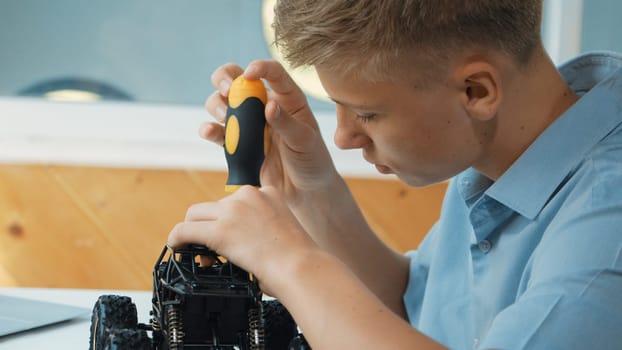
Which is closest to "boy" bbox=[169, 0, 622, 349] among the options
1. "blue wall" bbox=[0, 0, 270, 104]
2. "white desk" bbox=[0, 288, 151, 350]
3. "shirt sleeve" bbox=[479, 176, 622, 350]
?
"shirt sleeve" bbox=[479, 176, 622, 350]

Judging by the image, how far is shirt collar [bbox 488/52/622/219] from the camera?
73 cm

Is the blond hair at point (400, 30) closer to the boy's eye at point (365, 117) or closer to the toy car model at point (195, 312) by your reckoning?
the boy's eye at point (365, 117)

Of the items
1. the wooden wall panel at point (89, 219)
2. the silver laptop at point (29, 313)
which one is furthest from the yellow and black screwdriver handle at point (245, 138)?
the wooden wall panel at point (89, 219)

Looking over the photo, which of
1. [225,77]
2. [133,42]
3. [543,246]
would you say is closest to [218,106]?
[225,77]

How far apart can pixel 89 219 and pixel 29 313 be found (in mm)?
928

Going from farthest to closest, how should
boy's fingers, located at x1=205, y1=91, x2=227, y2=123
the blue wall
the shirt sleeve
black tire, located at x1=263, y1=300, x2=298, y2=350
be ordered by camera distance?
the blue wall < boy's fingers, located at x1=205, y1=91, x2=227, y2=123 < black tire, located at x1=263, y1=300, x2=298, y2=350 < the shirt sleeve

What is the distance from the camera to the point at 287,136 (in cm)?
90

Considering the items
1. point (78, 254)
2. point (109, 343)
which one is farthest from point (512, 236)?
point (78, 254)

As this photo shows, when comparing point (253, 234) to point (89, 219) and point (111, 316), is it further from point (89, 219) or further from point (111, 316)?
point (89, 219)

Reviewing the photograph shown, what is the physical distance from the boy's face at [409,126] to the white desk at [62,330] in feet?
0.93

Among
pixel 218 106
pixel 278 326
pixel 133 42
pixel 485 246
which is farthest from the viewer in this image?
pixel 133 42

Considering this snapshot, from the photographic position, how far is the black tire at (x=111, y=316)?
2.15 feet

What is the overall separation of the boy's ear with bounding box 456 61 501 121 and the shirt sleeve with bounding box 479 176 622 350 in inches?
5.8

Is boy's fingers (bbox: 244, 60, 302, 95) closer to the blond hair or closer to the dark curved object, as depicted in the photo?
the blond hair
